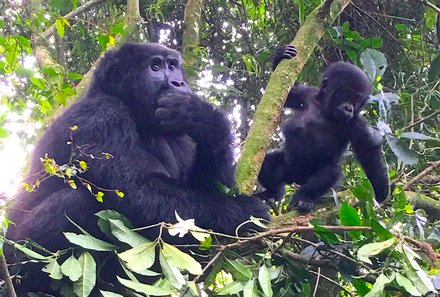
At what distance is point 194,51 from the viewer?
4.16m

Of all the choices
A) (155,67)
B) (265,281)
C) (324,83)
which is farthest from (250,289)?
(324,83)

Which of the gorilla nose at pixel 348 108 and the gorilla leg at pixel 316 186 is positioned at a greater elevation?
the gorilla nose at pixel 348 108

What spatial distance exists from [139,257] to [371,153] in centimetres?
200

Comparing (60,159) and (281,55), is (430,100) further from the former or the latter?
(60,159)

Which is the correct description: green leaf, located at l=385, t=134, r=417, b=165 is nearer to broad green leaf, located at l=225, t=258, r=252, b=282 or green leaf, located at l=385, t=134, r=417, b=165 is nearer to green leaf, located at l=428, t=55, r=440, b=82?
green leaf, located at l=428, t=55, r=440, b=82

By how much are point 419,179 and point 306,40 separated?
1.17 metres

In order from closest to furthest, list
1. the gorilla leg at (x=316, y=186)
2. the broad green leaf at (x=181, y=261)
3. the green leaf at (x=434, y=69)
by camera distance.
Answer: the broad green leaf at (x=181, y=261), the gorilla leg at (x=316, y=186), the green leaf at (x=434, y=69)

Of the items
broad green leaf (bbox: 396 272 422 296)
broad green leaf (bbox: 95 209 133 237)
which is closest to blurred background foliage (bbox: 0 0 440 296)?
broad green leaf (bbox: 396 272 422 296)

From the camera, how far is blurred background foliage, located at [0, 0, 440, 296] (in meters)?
2.19

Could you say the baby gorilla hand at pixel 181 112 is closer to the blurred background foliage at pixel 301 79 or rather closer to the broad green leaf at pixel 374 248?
the blurred background foliage at pixel 301 79

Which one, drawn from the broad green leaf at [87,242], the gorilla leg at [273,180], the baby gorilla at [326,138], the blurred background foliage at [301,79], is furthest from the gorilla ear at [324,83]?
the broad green leaf at [87,242]

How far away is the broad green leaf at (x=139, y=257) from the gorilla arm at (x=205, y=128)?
1074mm

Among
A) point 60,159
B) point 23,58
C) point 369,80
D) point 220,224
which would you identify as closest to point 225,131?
point 220,224

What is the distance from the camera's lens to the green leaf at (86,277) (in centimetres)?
220
